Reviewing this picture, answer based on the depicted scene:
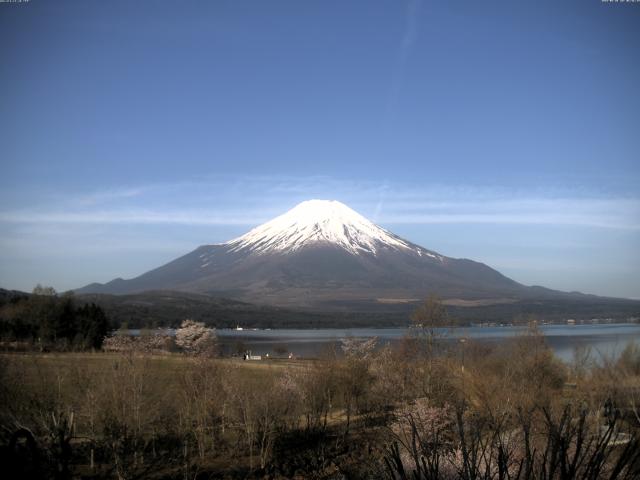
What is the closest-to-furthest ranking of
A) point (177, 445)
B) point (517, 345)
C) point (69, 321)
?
1. point (177, 445)
2. point (517, 345)
3. point (69, 321)

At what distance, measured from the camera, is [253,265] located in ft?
648

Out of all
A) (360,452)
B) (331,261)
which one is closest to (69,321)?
(360,452)

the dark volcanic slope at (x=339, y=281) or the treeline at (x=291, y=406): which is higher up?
the dark volcanic slope at (x=339, y=281)

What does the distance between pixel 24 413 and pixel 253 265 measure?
186185 millimetres

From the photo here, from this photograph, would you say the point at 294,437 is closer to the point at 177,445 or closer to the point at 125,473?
the point at 177,445

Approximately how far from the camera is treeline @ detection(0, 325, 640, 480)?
12.0m

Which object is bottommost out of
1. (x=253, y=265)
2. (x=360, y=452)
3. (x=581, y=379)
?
(x=360, y=452)

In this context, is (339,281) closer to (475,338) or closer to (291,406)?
(475,338)

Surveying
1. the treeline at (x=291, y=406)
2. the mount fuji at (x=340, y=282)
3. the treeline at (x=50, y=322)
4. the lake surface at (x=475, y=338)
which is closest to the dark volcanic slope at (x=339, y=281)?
the mount fuji at (x=340, y=282)

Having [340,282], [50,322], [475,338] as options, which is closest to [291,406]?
[475,338]

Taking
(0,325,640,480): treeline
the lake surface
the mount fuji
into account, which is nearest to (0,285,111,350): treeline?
the lake surface

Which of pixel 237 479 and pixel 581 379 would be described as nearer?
pixel 237 479

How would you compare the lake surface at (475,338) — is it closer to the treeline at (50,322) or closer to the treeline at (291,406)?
the treeline at (291,406)

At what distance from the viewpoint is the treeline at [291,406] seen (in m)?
12.0
